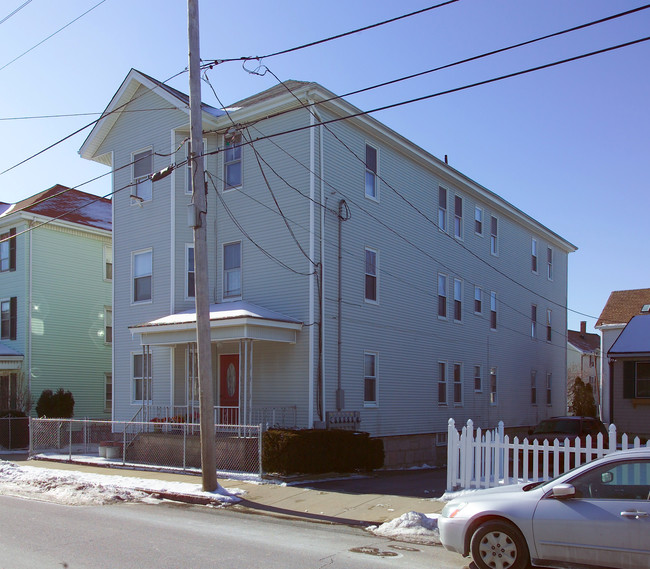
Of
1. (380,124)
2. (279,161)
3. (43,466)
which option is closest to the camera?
(43,466)

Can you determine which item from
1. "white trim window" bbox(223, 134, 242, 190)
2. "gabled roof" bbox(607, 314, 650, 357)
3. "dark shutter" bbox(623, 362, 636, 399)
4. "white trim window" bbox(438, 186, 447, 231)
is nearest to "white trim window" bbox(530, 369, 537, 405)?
"dark shutter" bbox(623, 362, 636, 399)

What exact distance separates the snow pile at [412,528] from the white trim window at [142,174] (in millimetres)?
14888

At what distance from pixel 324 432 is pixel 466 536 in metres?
8.63

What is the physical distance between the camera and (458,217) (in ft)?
87.0

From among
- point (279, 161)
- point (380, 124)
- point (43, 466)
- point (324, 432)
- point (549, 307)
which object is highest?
point (380, 124)

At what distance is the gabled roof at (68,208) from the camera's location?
99.1ft

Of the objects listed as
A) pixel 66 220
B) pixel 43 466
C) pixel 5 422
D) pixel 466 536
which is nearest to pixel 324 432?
pixel 43 466

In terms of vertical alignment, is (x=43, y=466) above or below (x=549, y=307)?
below

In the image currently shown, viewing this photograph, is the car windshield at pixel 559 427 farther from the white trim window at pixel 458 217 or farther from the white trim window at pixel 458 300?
the white trim window at pixel 458 217

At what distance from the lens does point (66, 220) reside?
30.7 metres

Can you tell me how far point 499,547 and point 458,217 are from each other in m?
20.0

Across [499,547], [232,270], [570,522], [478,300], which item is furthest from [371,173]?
[570,522]

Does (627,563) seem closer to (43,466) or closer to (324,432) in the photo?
(324,432)

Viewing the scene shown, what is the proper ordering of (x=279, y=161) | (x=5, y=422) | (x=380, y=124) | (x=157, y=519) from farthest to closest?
(x=5, y=422), (x=380, y=124), (x=279, y=161), (x=157, y=519)
